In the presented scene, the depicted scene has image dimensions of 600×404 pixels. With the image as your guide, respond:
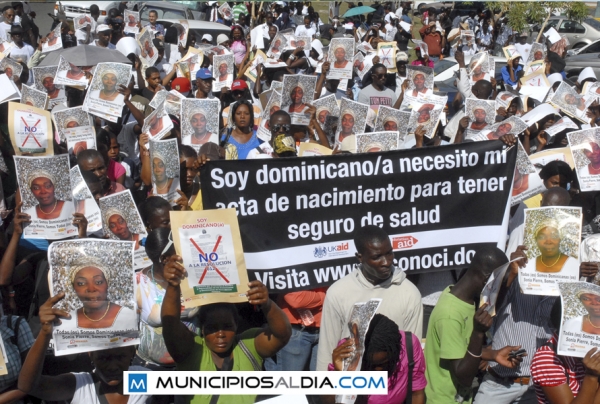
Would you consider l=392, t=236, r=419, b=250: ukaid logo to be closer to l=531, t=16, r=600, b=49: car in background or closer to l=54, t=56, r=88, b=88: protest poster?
l=54, t=56, r=88, b=88: protest poster

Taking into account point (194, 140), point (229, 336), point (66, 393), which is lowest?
point (66, 393)

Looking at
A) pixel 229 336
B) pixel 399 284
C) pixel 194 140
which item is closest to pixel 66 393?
pixel 229 336

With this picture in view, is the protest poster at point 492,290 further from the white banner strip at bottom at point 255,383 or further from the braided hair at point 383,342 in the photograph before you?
the white banner strip at bottom at point 255,383

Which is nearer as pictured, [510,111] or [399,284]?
[399,284]

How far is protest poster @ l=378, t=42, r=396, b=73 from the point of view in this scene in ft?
35.5

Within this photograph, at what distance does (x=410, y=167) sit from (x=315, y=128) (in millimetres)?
2724

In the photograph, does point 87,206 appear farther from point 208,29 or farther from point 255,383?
point 208,29

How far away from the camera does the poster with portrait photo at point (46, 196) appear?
4828mm

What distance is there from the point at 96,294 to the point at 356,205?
5.99 ft

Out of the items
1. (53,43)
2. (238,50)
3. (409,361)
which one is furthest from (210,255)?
(238,50)

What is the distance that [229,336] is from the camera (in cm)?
349

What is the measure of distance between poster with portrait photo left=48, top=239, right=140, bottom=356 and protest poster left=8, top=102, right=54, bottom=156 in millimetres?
2827

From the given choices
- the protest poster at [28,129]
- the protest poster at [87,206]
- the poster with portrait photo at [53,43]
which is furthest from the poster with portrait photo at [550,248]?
the poster with portrait photo at [53,43]

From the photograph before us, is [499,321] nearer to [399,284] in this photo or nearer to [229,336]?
[399,284]
